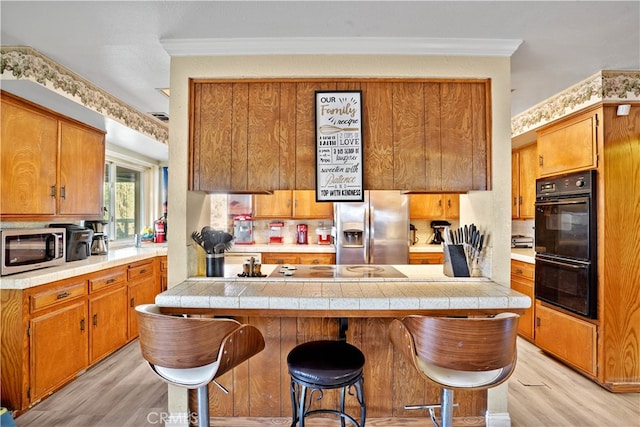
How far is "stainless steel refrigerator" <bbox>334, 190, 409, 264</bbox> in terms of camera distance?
3852 millimetres

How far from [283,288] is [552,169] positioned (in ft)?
9.00

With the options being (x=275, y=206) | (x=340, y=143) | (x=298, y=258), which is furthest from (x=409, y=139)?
(x=275, y=206)

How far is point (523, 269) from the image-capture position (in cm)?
325

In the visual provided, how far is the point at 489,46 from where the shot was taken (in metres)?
1.99

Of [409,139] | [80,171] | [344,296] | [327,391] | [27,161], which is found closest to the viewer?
[344,296]

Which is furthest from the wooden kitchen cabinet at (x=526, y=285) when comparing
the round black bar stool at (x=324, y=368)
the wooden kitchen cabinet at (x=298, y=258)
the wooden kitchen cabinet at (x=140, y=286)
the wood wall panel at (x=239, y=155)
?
the wooden kitchen cabinet at (x=140, y=286)

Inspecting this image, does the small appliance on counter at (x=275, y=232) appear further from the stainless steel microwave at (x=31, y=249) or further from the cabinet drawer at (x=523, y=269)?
the cabinet drawer at (x=523, y=269)

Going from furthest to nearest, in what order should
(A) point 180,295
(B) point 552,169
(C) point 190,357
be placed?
(B) point 552,169 < (A) point 180,295 < (C) point 190,357

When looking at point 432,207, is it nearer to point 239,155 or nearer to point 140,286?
point 239,155

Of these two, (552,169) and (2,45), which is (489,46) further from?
(2,45)

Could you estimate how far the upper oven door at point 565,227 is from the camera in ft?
8.00

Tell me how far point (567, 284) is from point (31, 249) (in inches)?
167

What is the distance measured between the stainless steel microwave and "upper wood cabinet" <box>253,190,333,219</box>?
2.31 m

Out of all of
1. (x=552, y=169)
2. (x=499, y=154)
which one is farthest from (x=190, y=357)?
(x=552, y=169)
